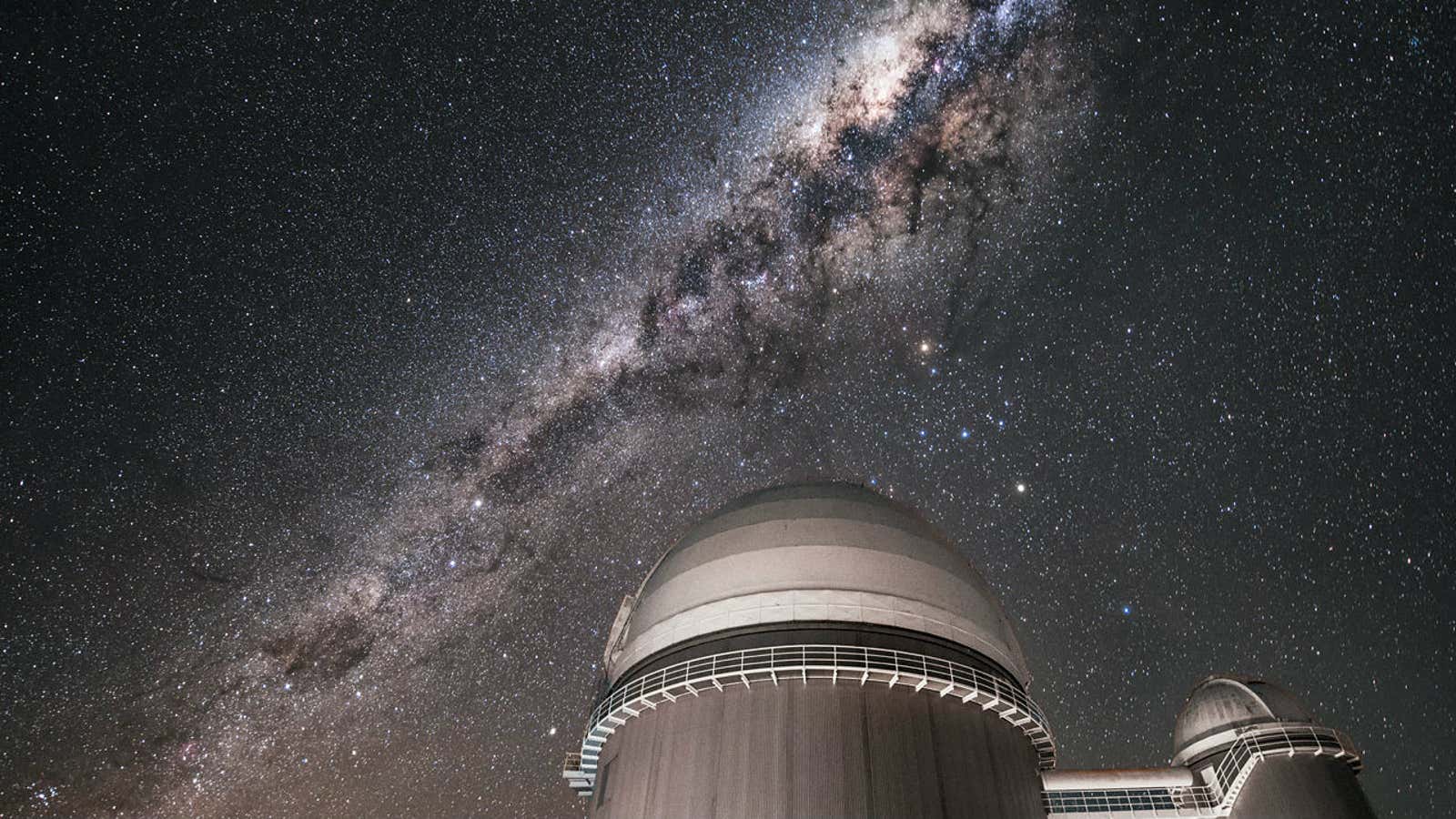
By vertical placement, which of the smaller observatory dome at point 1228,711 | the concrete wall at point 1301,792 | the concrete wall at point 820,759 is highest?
the smaller observatory dome at point 1228,711

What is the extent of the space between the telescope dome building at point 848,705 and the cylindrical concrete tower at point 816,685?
0.12ft

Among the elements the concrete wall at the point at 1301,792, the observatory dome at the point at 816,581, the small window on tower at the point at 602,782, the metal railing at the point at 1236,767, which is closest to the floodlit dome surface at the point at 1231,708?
the metal railing at the point at 1236,767

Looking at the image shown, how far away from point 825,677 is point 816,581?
2237mm

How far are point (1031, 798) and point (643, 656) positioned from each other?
26.8 ft

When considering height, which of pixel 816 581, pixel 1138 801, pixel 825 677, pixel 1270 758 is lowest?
pixel 1138 801

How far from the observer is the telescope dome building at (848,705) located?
12.7 metres

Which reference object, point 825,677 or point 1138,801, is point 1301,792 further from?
point 825,677

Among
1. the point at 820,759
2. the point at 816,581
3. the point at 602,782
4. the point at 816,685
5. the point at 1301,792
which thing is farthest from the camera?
the point at 1301,792

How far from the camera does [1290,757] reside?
56.3 feet

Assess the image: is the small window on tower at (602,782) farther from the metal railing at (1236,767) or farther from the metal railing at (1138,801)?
the metal railing at (1236,767)

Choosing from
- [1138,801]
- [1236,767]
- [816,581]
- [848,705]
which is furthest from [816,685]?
[1236,767]

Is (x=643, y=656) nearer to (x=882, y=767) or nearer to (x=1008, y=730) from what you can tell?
(x=882, y=767)

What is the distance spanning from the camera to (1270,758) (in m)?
17.2

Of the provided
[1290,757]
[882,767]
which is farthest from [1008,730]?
[1290,757]
